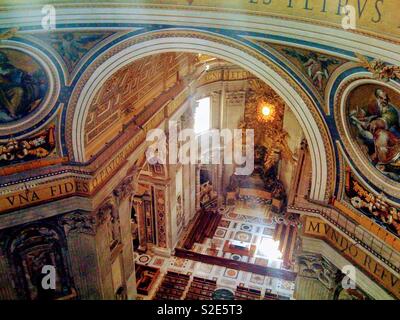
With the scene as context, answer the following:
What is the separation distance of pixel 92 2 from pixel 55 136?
3.49m

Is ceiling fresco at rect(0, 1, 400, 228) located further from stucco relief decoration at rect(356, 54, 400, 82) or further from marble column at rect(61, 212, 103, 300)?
marble column at rect(61, 212, 103, 300)

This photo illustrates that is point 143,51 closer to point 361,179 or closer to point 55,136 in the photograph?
point 55,136

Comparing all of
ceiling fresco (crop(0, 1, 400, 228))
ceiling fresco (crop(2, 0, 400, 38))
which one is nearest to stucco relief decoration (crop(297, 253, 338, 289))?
ceiling fresco (crop(0, 1, 400, 228))

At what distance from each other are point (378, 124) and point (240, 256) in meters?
11.8

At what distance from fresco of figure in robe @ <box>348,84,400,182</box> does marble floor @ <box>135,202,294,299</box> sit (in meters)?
9.61

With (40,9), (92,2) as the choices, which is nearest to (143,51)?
(92,2)

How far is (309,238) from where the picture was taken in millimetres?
9359

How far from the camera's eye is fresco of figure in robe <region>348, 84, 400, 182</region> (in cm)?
732

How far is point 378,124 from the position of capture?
7602 millimetres

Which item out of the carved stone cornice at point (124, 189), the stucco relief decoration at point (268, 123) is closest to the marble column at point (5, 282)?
the carved stone cornice at point (124, 189)

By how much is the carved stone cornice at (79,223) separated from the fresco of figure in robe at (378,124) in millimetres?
6903

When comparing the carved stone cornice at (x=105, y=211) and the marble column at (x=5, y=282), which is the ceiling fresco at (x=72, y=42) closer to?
the carved stone cornice at (x=105, y=211)

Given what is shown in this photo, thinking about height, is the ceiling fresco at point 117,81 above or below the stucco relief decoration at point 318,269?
above

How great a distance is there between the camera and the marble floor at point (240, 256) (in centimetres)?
1678
